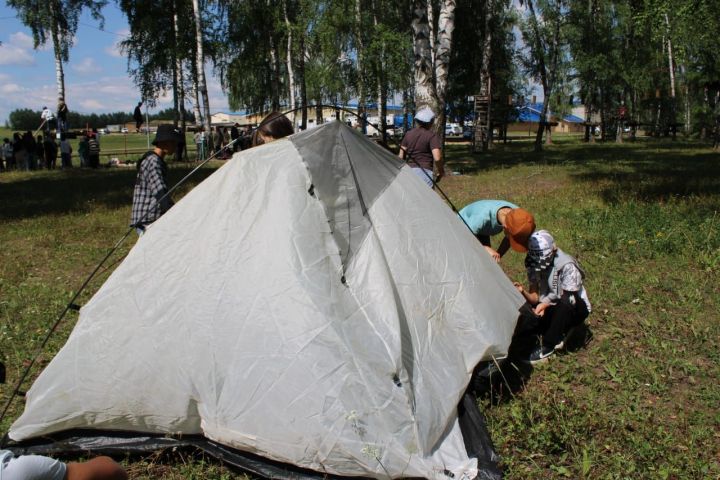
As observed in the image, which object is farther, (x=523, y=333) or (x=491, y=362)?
(x=523, y=333)

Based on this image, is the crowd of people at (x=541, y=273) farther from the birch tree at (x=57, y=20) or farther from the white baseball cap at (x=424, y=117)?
the birch tree at (x=57, y=20)

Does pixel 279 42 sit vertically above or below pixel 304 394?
above

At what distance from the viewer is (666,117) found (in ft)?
137

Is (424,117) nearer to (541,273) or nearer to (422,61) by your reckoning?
(541,273)

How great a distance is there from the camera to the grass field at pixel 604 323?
3.55 m

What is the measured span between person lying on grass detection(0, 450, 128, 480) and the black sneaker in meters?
3.08

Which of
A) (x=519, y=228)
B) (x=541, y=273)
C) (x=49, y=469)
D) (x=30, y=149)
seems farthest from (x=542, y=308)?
(x=30, y=149)

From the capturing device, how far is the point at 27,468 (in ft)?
7.52

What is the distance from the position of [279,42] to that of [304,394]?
29.9m

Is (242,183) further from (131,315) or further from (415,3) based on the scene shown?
(415,3)

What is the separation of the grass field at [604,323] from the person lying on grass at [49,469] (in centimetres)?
90

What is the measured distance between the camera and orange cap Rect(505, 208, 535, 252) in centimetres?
457

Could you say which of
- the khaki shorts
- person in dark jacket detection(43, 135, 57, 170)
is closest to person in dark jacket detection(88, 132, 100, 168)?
person in dark jacket detection(43, 135, 57, 170)

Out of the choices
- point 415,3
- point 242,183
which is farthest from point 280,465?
point 415,3
